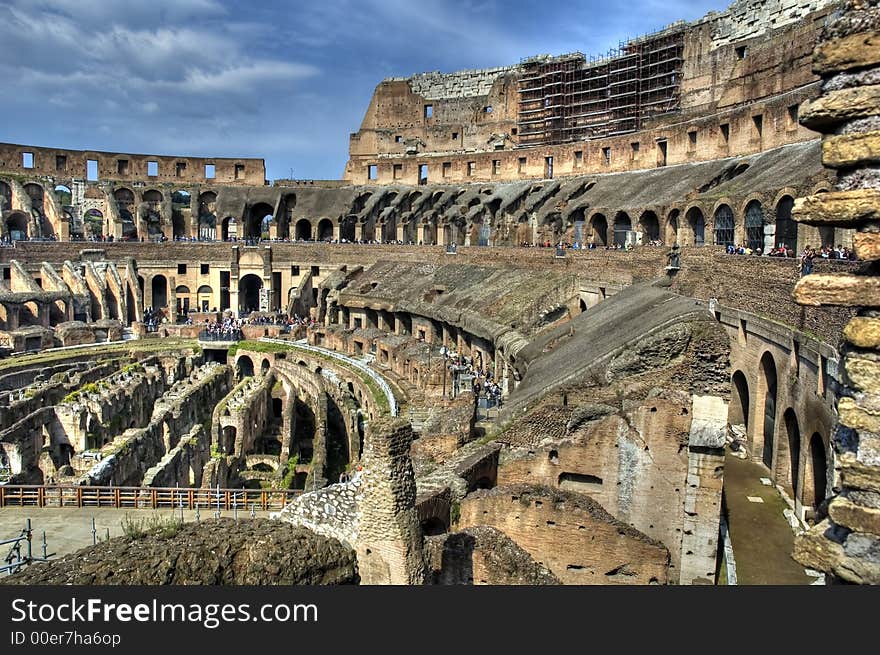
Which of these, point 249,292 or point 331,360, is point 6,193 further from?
point 331,360

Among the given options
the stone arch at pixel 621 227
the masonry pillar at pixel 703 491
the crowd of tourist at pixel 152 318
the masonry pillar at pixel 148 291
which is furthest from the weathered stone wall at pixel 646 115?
the masonry pillar at pixel 703 491

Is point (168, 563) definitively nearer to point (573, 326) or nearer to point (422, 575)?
point (422, 575)

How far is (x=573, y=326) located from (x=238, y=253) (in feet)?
102

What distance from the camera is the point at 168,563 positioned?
680 centimetres

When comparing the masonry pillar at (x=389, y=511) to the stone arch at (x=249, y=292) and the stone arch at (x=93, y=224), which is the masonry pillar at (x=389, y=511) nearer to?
the stone arch at (x=249, y=292)

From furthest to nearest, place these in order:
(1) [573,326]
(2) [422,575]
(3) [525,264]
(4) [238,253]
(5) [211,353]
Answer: (4) [238,253], (5) [211,353], (3) [525,264], (1) [573,326], (2) [422,575]

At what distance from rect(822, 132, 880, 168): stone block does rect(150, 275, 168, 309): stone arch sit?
46028 mm

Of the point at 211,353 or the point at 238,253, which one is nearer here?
the point at 211,353

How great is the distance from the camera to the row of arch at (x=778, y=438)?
13244mm

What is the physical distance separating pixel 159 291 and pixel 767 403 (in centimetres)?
4055

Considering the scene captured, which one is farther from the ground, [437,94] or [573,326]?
[437,94]

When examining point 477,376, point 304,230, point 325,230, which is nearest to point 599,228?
point 477,376

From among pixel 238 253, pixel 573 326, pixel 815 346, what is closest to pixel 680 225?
pixel 573 326

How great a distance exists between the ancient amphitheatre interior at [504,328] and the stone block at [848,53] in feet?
0.06
